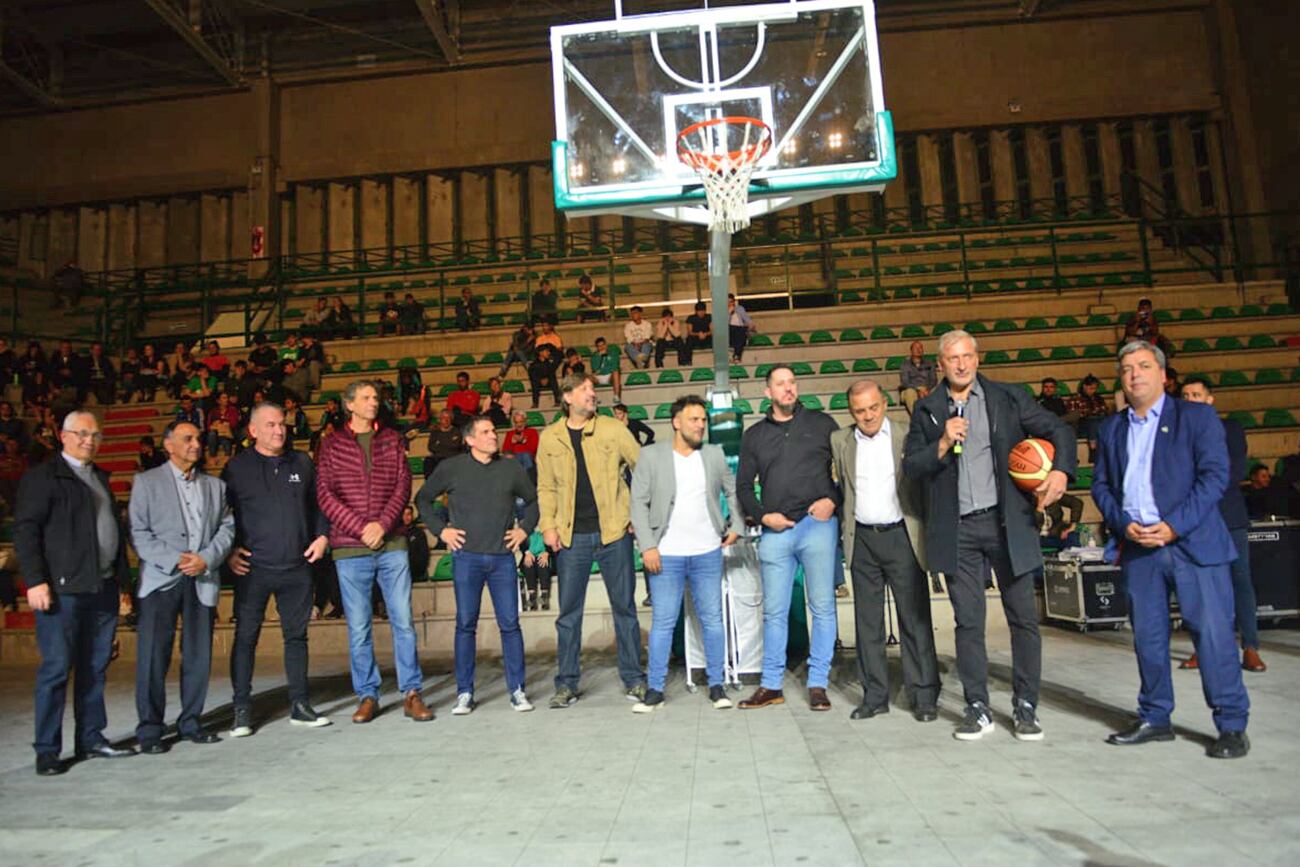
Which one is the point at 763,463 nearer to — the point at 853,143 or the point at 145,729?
the point at 853,143

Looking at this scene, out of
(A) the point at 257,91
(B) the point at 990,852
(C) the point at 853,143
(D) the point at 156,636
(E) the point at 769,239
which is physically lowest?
(B) the point at 990,852

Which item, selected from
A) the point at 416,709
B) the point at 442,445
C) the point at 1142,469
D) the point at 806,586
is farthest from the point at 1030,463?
the point at 442,445

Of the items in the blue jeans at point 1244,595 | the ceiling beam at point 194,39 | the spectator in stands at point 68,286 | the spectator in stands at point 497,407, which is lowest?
the blue jeans at point 1244,595

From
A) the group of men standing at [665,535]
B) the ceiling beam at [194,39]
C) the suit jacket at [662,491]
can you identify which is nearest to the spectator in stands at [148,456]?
the group of men standing at [665,535]

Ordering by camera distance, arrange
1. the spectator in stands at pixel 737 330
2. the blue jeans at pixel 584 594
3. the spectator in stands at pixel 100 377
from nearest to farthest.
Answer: the blue jeans at pixel 584 594
the spectator in stands at pixel 737 330
the spectator in stands at pixel 100 377

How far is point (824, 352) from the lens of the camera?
47.9 feet

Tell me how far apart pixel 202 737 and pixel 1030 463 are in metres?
4.60

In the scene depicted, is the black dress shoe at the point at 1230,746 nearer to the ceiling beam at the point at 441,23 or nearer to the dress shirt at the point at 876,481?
the dress shirt at the point at 876,481

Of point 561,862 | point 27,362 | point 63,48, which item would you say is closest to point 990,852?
point 561,862

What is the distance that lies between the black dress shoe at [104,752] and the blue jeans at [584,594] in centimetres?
238

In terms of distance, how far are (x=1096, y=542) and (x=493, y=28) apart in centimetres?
1877

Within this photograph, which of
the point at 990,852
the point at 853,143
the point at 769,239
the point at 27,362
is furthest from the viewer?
the point at 769,239

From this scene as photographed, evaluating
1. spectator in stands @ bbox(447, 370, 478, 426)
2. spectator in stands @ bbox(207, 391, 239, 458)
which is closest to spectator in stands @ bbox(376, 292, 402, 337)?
spectator in stands @ bbox(207, 391, 239, 458)

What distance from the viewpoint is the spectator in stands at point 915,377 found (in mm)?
12172
